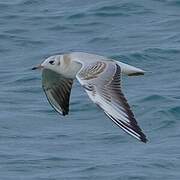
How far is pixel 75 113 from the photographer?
1284 cm

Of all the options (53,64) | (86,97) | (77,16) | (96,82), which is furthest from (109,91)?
(77,16)

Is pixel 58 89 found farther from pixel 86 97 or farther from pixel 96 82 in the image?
pixel 86 97

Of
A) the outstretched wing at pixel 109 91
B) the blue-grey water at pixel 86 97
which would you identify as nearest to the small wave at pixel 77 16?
the blue-grey water at pixel 86 97

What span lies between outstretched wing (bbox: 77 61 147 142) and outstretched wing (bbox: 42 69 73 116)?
1.03 meters

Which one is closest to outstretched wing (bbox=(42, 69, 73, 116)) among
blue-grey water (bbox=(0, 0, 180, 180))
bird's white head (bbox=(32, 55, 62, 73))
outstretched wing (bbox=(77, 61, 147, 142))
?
bird's white head (bbox=(32, 55, 62, 73))

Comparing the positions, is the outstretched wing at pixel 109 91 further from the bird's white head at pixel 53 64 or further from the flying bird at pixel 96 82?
the bird's white head at pixel 53 64

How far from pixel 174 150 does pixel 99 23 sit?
538 centimetres

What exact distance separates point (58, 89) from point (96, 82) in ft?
4.90

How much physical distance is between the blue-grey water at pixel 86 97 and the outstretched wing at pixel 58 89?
29.8 inches

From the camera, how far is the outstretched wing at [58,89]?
34.1ft

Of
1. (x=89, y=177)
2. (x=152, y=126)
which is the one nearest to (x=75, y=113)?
(x=152, y=126)

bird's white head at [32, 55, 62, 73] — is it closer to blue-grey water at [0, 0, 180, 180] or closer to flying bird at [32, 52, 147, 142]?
flying bird at [32, 52, 147, 142]

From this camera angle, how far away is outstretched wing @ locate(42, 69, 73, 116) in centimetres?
1039

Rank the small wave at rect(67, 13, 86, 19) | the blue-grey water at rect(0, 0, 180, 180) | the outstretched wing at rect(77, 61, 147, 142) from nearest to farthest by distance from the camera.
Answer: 1. the outstretched wing at rect(77, 61, 147, 142)
2. the blue-grey water at rect(0, 0, 180, 180)
3. the small wave at rect(67, 13, 86, 19)
